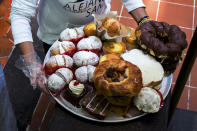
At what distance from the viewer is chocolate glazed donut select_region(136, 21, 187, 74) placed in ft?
2.84

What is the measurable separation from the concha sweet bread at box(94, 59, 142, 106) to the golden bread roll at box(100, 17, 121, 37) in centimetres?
24

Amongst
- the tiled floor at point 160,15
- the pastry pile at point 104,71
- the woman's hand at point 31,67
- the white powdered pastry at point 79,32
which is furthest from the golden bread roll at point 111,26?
the tiled floor at point 160,15

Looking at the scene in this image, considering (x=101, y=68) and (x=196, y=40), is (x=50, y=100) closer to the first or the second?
(x=101, y=68)

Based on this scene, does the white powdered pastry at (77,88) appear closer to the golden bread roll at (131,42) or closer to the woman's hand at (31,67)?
the woman's hand at (31,67)

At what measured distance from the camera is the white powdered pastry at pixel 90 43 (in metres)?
0.98

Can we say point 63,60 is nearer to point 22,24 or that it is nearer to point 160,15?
point 22,24

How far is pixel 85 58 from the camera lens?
93 cm

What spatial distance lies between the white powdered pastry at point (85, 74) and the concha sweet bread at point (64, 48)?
0.44ft

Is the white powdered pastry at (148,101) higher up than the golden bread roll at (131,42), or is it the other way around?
the golden bread roll at (131,42)

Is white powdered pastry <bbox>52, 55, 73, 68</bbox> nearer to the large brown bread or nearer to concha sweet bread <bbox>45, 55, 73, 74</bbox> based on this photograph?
concha sweet bread <bbox>45, 55, 73, 74</bbox>

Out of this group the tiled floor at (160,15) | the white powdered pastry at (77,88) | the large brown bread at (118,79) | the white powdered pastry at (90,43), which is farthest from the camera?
the tiled floor at (160,15)

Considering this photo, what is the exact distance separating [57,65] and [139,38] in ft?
1.19

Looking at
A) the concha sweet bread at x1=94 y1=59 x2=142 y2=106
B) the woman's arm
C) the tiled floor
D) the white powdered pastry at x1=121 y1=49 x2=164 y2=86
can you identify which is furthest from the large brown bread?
the tiled floor

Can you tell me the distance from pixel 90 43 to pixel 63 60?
14cm
